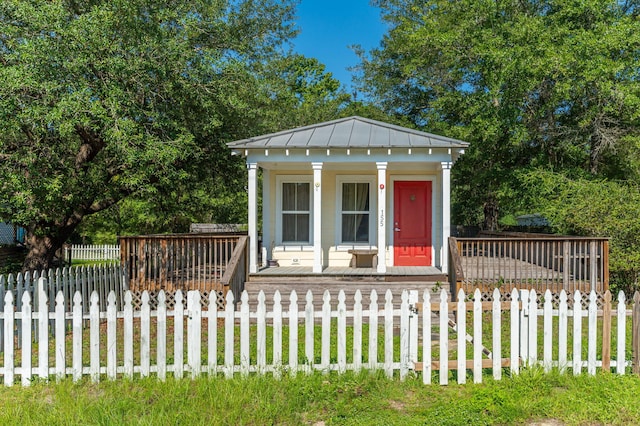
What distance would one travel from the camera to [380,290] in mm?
9477

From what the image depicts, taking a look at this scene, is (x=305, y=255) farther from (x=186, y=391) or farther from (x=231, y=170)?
(x=186, y=391)

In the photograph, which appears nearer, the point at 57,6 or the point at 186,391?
the point at 186,391

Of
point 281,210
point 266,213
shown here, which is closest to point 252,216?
point 266,213

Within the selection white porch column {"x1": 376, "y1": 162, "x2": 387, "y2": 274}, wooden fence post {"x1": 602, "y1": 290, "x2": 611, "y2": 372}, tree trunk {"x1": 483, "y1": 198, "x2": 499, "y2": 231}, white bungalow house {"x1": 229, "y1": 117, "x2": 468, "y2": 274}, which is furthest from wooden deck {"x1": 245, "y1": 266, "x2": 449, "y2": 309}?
tree trunk {"x1": 483, "y1": 198, "x2": 499, "y2": 231}

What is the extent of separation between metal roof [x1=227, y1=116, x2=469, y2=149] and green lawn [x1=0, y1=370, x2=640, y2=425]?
629 centimetres

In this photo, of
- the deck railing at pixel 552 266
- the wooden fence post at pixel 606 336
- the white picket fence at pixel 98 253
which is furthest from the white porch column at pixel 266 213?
the white picket fence at pixel 98 253

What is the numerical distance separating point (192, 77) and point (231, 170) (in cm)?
419

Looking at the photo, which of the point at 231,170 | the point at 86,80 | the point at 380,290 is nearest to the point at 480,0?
the point at 231,170

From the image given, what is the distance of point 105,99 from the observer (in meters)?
9.53

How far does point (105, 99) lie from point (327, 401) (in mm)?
7901

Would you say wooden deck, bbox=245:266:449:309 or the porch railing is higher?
the porch railing

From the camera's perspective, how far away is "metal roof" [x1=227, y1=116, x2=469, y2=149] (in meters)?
10.4

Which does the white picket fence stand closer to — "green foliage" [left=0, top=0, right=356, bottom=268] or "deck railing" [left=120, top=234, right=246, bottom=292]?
"green foliage" [left=0, top=0, right=356, bottom=268]

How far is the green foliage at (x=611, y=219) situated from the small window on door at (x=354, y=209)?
5402mm
